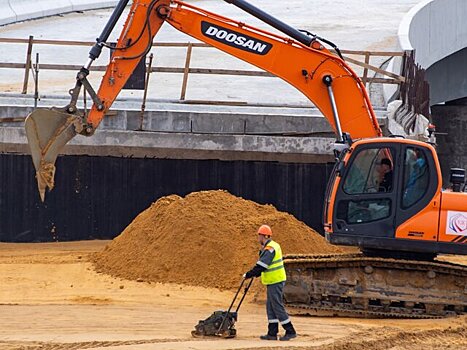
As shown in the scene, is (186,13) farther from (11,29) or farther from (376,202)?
(11,29)

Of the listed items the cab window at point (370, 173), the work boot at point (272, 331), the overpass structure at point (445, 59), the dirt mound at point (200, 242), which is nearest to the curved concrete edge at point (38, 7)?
the overpass structure at point (445, 59)

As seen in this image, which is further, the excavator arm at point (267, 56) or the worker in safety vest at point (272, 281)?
the excavator arm at point (267, 56)

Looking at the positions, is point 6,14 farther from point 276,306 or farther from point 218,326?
point 276,306

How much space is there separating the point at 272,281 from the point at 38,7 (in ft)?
80.5

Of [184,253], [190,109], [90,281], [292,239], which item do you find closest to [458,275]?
[292,239]

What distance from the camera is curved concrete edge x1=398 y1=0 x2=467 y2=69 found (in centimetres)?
2744

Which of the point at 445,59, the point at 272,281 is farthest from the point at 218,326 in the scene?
the point at 445,59

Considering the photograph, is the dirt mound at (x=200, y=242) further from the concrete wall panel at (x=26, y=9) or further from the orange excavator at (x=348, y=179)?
the concrete wall panel at (x=26, y=9)

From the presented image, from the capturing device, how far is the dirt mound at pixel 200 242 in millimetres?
18031

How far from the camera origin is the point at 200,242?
18250 mm

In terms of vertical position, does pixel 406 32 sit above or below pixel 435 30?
below

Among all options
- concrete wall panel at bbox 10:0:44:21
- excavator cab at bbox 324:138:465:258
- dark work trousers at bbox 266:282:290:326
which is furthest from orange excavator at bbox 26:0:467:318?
concrete wall panel at bbox 10:0:44:21

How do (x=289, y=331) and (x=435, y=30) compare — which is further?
(x=435, y=30)

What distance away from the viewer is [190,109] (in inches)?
902
